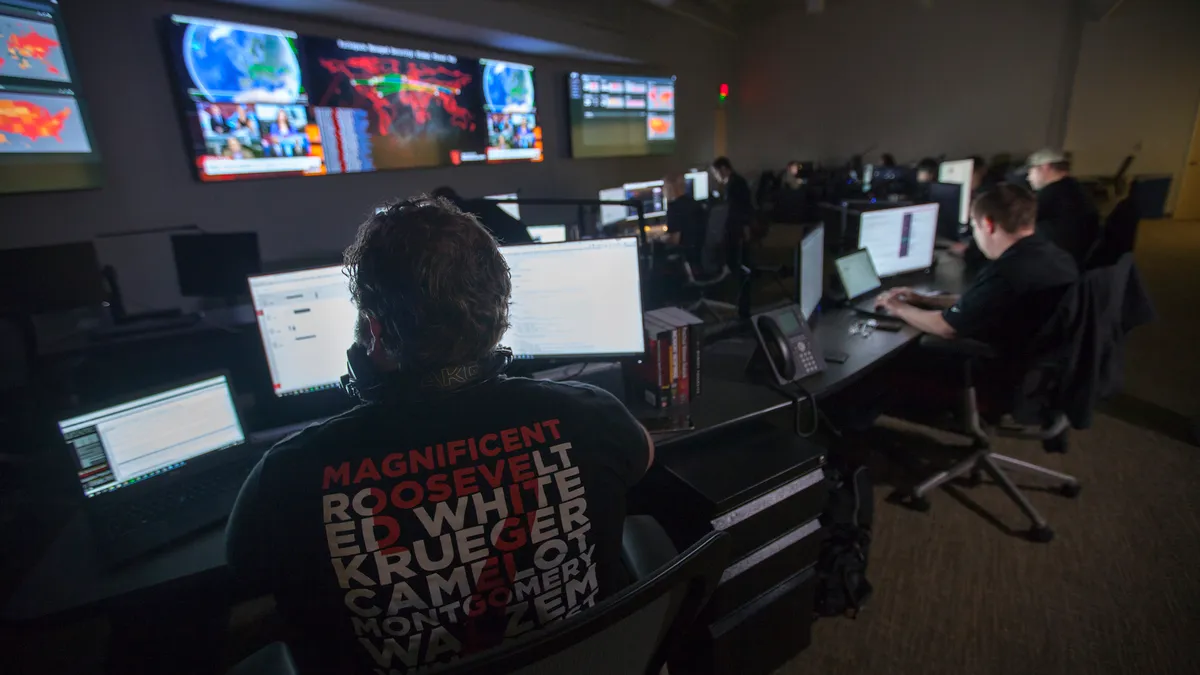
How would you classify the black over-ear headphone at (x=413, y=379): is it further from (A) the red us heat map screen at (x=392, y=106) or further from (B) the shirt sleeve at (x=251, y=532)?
(A) the red us heat map screen at (x=392, y=106)

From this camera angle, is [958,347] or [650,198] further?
[650,198]

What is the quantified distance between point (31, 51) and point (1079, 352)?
4.33m

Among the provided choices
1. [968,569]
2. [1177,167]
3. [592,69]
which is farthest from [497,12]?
[1177,167]

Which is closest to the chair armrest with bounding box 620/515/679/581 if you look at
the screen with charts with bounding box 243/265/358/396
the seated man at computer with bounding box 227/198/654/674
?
the seated man at computer with bounding box 227/198/654/674

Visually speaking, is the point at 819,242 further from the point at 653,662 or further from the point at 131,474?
the point at 131,474

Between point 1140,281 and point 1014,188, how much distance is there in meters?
0.59

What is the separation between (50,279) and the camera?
238cm

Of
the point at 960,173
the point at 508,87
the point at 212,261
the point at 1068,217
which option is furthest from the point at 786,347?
the point at 960,173

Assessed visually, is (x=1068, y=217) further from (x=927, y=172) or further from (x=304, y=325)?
(x=304, y=325)

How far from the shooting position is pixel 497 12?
429 cm

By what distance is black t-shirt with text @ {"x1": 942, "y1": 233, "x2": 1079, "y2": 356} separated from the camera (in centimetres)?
198

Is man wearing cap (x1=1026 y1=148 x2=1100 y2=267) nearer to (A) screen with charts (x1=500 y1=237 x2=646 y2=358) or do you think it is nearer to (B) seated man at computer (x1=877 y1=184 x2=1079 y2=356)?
(B) seated man at computer (x1=877 y1=184 x2=1079 y2=356)

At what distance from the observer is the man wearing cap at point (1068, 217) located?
3.17 metres

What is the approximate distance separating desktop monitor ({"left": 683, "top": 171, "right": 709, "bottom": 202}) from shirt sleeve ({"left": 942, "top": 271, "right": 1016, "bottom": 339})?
421 cm
